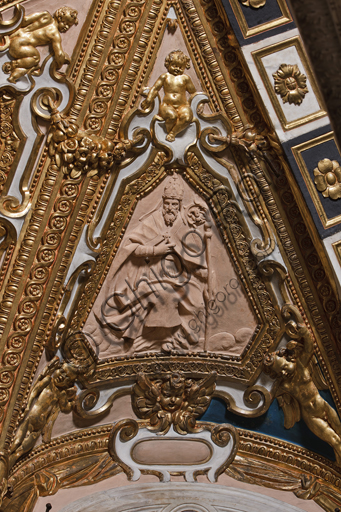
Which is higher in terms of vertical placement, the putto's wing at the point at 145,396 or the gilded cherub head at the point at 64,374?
the gilded cherub head at the point at 64,374

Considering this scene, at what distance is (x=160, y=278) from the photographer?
469cm

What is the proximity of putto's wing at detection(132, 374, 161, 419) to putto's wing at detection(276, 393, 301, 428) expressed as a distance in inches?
36.2

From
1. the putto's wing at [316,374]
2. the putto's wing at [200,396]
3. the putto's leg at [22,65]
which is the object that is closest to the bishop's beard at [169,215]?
the putto's wing at [200,396]

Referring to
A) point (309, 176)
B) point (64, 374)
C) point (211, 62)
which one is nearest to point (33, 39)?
point (211, 62)

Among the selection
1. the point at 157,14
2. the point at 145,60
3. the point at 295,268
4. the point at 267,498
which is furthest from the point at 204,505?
the point at 157,14

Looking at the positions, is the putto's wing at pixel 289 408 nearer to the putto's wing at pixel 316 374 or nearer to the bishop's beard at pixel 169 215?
the putto's wing at pixel 316 374

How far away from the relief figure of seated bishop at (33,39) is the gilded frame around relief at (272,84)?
4.13 feet

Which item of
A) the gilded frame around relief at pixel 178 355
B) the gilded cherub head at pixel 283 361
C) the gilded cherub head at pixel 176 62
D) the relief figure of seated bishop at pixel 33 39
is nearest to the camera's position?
the relief figure of seated bishop at pixel 33 39

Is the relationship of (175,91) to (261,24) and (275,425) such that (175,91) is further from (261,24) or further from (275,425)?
(275,425)

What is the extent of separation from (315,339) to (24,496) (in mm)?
2308

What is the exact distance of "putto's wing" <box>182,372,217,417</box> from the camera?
482 centimetres

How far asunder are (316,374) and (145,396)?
1.28 m

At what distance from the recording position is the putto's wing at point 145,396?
477 centimetres

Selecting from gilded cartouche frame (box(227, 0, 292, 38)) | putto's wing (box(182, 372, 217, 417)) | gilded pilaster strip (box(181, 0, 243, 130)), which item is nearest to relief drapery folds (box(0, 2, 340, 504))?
putto's wing (box(182, 372, 217, 417))
